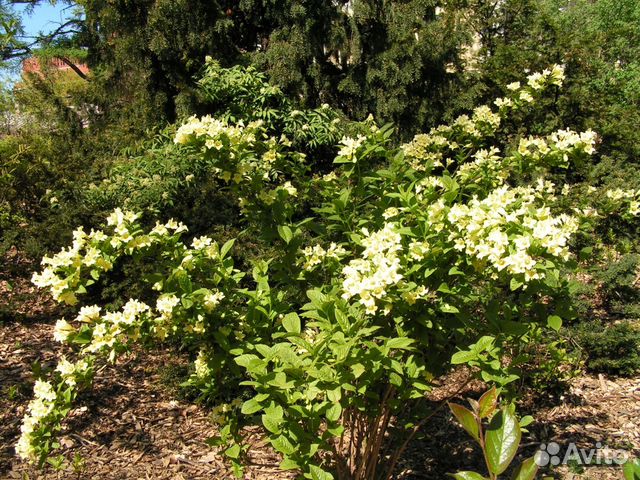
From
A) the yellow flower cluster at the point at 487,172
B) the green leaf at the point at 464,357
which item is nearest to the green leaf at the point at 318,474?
the green leaf at the point at 464,357

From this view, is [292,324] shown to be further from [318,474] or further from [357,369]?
[318,474]

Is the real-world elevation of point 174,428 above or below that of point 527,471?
above

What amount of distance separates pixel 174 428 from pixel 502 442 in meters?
2.68

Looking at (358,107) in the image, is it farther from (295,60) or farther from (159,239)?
(159,239)

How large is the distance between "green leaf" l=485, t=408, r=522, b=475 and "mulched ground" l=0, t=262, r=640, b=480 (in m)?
→ 1.96

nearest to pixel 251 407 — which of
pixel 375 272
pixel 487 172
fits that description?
pixel 375 272

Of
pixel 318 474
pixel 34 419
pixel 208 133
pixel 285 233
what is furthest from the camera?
pixel 285 233

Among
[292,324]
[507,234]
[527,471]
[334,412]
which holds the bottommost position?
[527,471]

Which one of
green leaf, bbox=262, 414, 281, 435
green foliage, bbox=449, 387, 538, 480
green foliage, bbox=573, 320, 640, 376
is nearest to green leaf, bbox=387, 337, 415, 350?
green leaf, bbox=262, 414, 281, 435

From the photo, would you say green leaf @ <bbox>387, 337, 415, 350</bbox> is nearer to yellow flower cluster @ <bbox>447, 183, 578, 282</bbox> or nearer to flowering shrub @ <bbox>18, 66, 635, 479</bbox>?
flowering shrub @ <bbox>18, 66, 635, 479</bbox>

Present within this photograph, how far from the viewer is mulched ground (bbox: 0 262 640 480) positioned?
287 centimetres

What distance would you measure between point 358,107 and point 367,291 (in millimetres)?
4836

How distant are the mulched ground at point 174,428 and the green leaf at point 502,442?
1.96 meters

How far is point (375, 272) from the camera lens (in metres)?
1.68
